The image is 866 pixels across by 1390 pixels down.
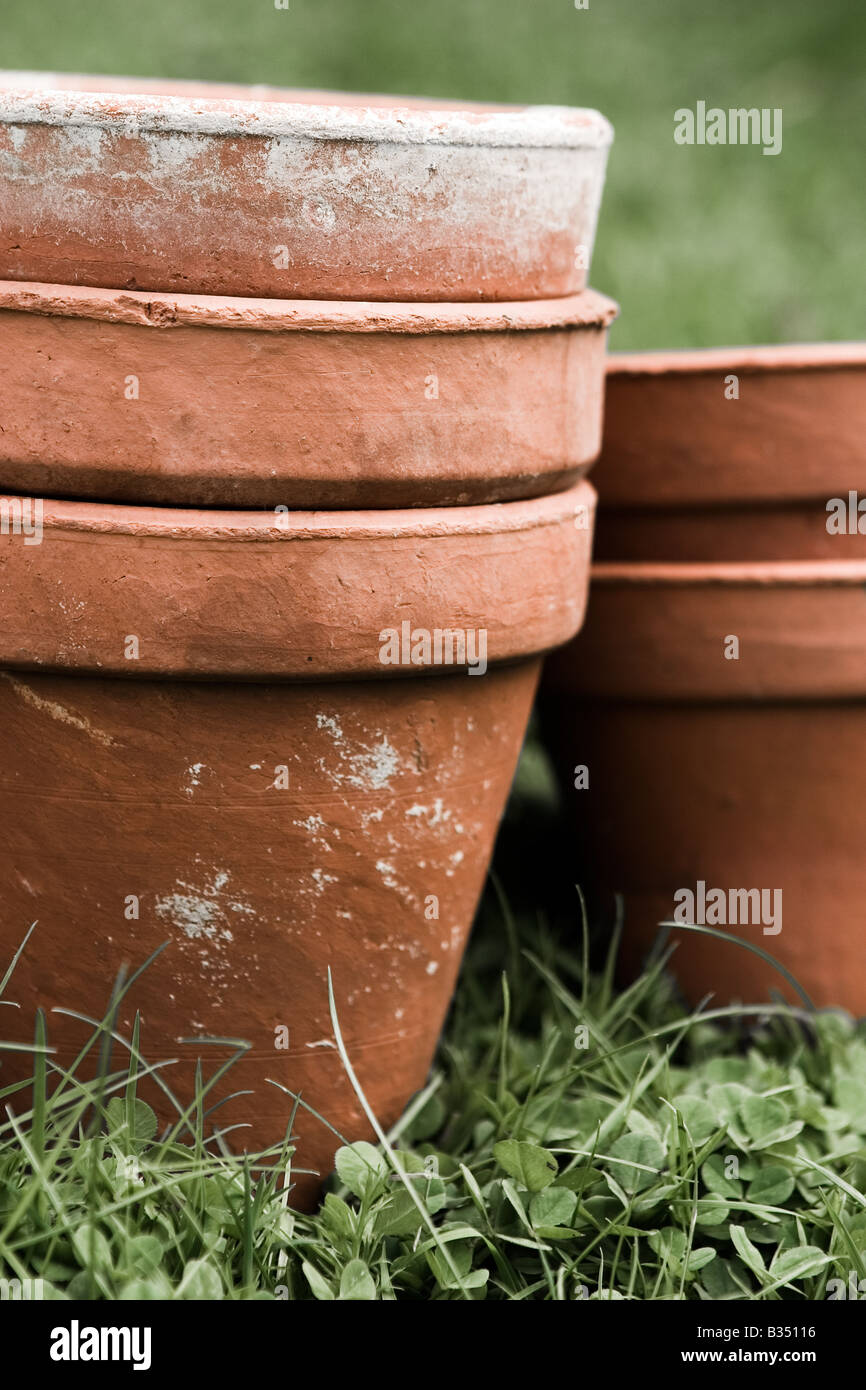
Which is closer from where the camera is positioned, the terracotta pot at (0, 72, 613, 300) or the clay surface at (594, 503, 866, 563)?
the terracotta pot at (0, 72, 613, 300)

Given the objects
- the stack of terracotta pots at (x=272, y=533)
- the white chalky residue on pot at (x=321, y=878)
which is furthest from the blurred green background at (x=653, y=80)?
the white chalky residue on pot at (x=321, y=878)

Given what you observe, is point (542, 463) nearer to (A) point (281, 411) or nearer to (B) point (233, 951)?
(A) point (281, 411)

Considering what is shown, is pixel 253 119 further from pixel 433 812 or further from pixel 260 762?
pixel 433 812

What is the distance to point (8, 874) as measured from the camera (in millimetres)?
1387

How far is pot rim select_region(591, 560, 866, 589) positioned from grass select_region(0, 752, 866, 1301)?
1.72 ft

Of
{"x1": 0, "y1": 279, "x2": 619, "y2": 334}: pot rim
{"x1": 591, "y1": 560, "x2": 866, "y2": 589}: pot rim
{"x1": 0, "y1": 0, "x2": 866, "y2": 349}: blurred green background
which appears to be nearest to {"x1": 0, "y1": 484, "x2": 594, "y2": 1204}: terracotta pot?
{"x1": 0, "y1": 279, "x2": 619, "y2": 334}: pot rim

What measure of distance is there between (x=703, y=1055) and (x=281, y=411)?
996 millimetres

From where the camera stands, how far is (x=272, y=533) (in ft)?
4.14

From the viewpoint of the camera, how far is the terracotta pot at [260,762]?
127cm

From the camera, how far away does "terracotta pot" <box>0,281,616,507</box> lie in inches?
48.3

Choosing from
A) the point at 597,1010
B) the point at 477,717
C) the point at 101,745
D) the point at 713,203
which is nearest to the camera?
the point at 101,745

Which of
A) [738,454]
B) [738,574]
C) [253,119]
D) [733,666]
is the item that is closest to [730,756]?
[733,666]

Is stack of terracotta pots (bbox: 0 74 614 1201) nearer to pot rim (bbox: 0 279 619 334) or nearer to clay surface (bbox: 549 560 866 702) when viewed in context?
pot rim (bbox: 0 279 619 334)

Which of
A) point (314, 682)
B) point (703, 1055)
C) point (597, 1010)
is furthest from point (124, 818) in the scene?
point (703, 1055)
